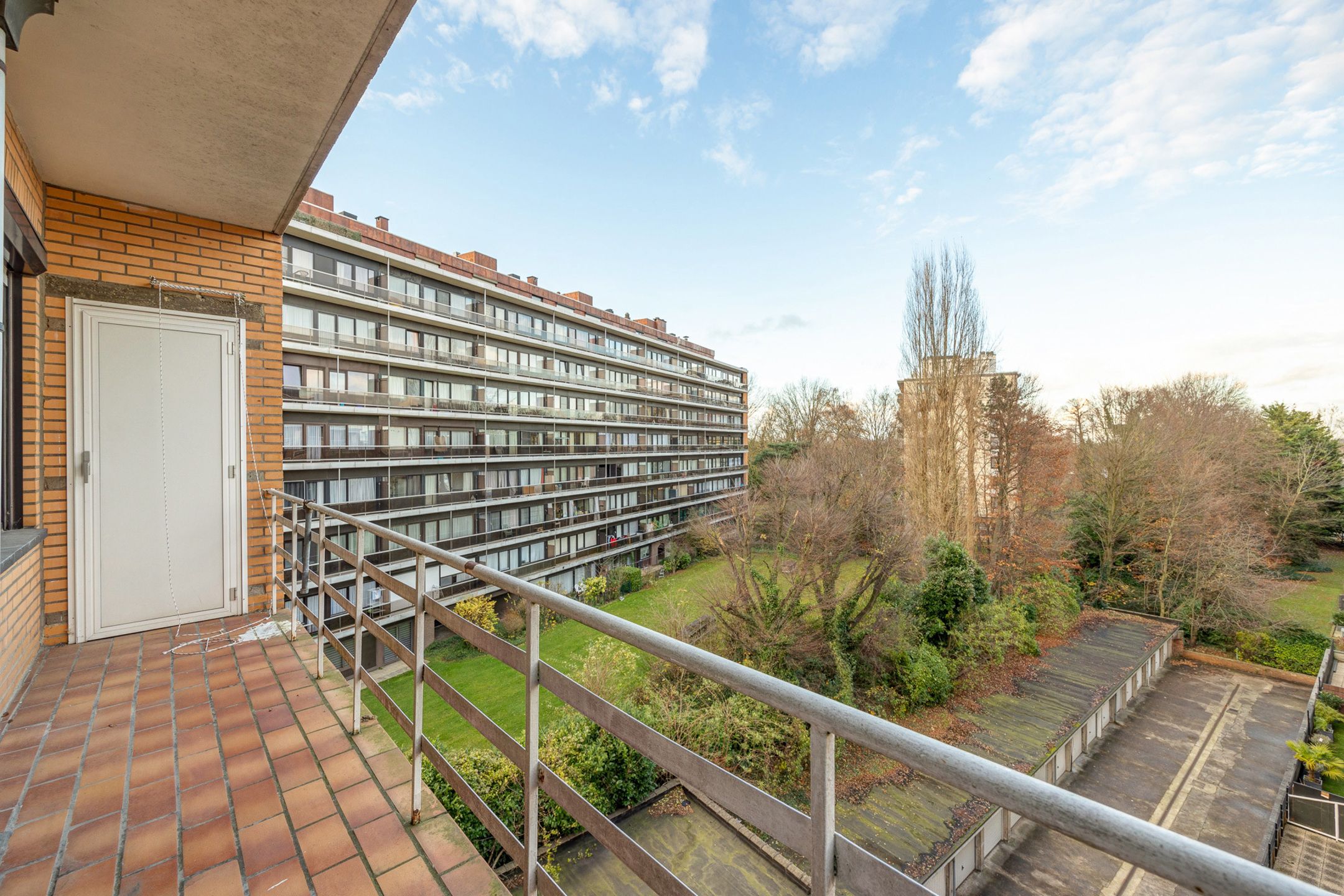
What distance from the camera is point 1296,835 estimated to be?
861 centimetres

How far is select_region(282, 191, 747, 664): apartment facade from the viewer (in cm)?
1520

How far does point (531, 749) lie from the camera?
159 centimetres

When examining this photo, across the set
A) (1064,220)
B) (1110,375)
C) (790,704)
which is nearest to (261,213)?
(790,704)

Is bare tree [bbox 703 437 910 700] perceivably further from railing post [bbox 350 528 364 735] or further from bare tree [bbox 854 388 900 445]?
bare tree [bbox 854 388 900 445]

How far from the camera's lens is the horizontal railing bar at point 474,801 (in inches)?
64.1

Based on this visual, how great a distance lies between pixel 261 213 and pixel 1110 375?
99.7ft

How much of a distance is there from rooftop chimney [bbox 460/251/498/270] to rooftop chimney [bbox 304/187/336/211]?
4.36 metres

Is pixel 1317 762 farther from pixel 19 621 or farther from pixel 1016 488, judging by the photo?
pixel 19 621

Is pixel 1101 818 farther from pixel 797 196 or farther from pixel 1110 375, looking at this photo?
pixel 1110 375

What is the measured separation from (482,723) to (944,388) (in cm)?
1586

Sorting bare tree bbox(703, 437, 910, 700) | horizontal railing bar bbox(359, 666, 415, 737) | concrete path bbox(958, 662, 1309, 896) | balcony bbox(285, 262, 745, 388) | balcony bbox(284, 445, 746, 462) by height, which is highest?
balcony bbox(285, 262, 745, 388)

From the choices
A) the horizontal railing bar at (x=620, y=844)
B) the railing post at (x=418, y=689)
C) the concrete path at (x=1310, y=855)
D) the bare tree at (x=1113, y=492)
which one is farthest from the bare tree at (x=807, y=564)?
the horizontal railing bar at (x=620, y=844)

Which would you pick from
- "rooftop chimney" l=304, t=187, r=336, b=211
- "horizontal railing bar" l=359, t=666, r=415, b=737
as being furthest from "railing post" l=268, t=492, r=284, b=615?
"rooftop chimney" l=304, t=187, r=336, b=211

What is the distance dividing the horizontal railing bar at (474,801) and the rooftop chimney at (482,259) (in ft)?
67.5
